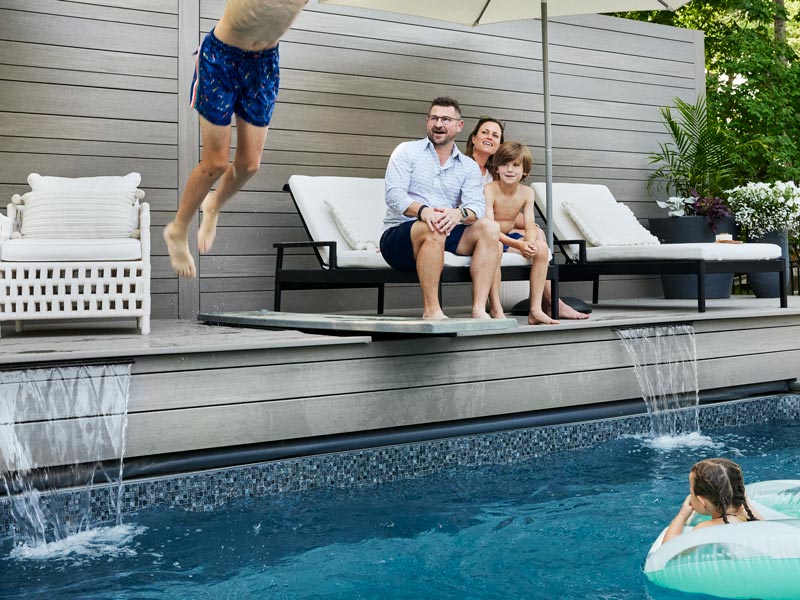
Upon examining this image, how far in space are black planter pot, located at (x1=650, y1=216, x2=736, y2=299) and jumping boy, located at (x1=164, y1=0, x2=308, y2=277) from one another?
502 centimetres

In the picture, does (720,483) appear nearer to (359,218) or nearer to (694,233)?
(359,218)

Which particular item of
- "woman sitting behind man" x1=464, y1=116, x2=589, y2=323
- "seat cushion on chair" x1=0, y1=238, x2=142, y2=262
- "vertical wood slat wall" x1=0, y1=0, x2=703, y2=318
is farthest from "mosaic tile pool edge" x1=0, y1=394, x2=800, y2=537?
"vertical wood slat wall" x1=0, y1=0, x2=703, y2=318

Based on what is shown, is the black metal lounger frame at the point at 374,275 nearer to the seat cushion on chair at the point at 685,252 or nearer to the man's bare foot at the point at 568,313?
the man's bare foot at the point at 568,313

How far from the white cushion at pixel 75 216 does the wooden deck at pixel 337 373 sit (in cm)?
53

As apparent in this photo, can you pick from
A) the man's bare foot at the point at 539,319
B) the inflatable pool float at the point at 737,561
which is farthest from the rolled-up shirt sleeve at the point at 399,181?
the inflatable pool float at the point at 737,561

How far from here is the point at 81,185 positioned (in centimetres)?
494

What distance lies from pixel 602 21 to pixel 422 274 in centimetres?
436

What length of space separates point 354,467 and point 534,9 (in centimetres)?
313

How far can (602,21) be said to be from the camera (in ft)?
24.8

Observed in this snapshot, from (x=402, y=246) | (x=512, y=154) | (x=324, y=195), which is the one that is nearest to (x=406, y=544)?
(x=402, y=246)

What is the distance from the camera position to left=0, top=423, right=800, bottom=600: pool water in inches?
104

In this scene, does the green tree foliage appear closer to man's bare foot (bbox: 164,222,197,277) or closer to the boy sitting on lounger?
the boy sitting on lounger

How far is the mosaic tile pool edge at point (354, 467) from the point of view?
11.2ft

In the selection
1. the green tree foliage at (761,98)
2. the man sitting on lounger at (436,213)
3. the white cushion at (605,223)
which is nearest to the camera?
the man sitting on lounger at (436,213)
